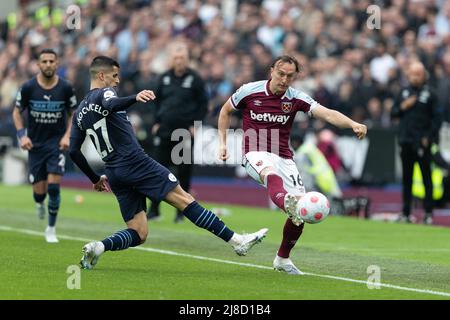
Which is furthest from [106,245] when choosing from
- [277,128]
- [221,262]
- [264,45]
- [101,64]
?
[264,45]

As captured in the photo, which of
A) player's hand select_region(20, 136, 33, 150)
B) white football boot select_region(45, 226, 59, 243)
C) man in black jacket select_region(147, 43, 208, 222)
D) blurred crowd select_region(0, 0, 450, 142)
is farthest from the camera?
blurred crowd select_region(0, 0, 450, 142)

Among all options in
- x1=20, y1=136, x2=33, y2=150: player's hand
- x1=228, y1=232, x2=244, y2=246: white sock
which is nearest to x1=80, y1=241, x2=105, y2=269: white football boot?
x1=228, y1=232, x2=244, y2=246: white sock

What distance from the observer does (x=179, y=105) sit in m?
19.4

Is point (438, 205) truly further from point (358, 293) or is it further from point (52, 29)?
point (52, 29)

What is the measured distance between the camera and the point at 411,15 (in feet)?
89.6

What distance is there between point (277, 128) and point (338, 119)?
2.40 feet

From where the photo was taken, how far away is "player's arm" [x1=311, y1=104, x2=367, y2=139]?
11586 mm

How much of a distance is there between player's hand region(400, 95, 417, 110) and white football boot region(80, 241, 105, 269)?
931cm

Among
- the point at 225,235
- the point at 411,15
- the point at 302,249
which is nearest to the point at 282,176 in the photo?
the point at 225,235

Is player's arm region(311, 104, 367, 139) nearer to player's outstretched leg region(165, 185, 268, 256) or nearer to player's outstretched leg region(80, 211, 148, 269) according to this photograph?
player's outstretched leg region(165, 185, 268, 256)

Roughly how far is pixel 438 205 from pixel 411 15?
6274 mm

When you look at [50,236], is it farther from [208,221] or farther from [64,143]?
[208,221]

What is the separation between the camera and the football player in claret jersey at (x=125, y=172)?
12.1 meters
